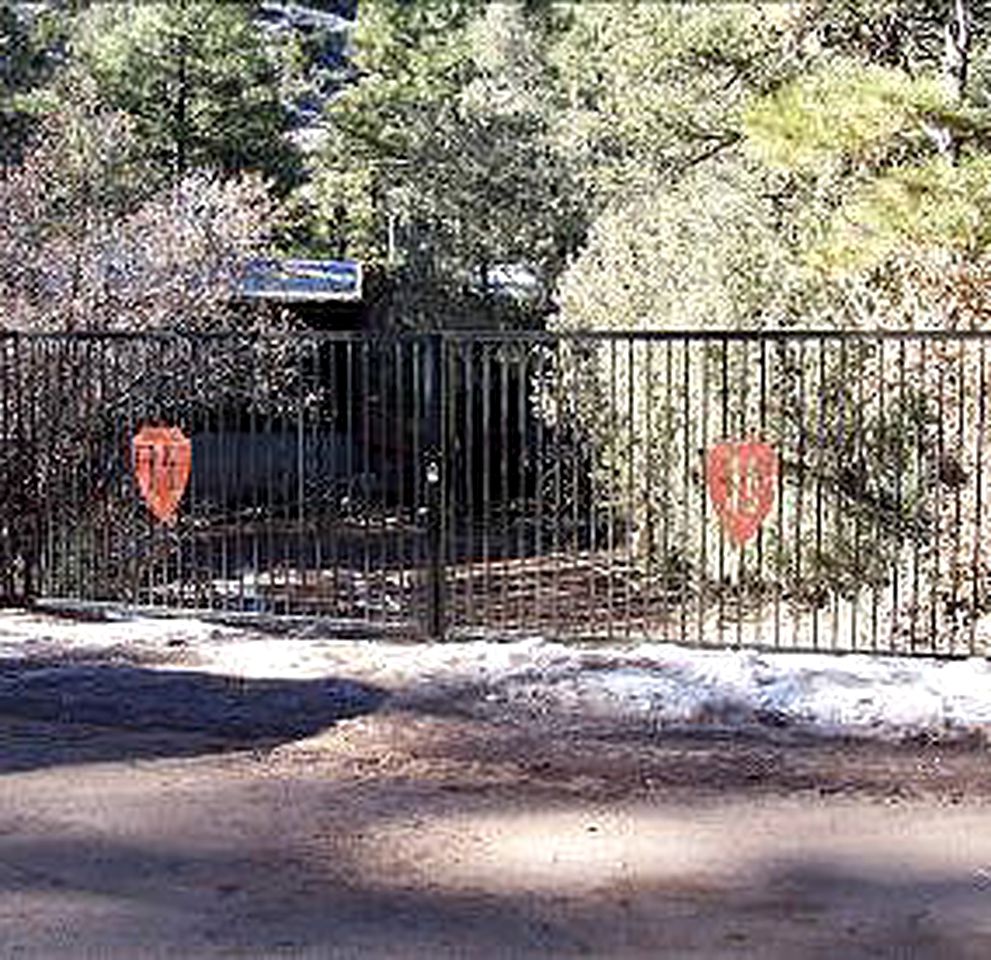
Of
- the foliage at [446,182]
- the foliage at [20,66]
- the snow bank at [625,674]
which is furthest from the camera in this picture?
the foliage at [446,182]

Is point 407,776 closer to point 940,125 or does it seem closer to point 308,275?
point 940,125

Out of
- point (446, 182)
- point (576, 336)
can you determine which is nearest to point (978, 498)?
point (576, 336)

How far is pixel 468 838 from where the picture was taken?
273 inches

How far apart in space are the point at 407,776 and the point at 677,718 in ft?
5.26

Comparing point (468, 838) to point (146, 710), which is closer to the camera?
point (468, 838)

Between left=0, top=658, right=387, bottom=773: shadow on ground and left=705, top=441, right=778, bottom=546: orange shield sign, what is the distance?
7.72 feet

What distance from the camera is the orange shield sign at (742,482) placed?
405 inches

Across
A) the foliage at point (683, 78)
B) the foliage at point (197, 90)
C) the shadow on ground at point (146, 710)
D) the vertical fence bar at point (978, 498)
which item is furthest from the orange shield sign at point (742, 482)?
the foliage at point (197, 90)

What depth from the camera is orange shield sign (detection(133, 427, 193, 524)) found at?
468 inches

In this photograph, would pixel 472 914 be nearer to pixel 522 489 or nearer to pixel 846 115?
pixel 846 115

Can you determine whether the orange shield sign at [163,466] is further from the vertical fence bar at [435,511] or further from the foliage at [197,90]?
the foliage at [197,90]

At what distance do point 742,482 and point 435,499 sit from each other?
182 cm

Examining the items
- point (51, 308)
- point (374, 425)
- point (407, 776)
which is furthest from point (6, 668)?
point (374, 425)

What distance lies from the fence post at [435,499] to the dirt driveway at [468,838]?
1671 millimetres
